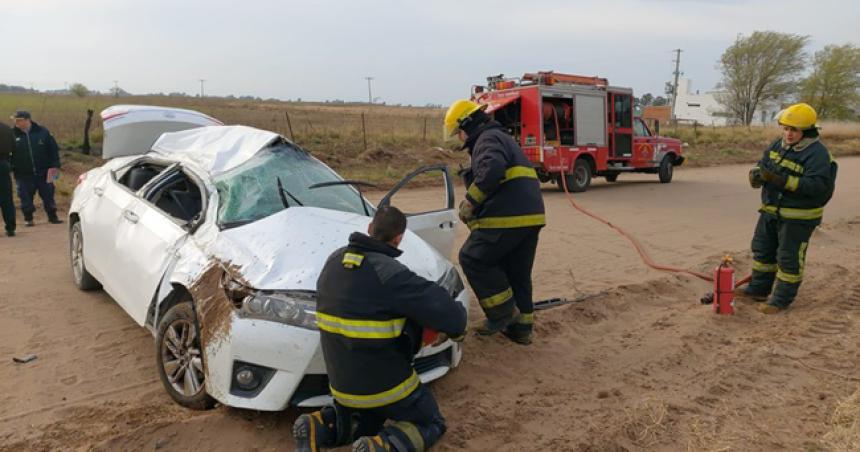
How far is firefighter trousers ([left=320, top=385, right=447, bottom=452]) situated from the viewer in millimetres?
2943

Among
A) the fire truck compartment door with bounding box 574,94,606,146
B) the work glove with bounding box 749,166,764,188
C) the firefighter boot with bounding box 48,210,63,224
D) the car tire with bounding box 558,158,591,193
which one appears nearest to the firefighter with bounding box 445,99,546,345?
the work glove with bounding box 749,166,764,188

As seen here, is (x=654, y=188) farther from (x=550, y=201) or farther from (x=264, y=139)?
(x=264, y=139)

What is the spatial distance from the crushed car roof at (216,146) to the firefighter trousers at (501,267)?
6.04 feet

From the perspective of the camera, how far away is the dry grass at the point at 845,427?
10.6 feet

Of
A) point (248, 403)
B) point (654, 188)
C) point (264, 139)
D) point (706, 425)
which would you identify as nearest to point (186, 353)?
point (248, 403)

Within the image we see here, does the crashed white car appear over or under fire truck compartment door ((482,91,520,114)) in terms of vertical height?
under

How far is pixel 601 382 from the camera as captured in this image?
4.16 m

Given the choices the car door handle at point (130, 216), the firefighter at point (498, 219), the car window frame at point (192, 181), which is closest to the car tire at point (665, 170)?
the firefighter at point (498, 219)

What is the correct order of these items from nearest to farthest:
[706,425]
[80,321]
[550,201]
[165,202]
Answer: [706,425] → [165,202] → [80,321] → [550,201]

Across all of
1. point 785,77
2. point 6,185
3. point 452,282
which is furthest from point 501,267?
point 785,77

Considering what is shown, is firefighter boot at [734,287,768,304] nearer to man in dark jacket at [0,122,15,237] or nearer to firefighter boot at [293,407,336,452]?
firefighter boot at [293,407,336,452]

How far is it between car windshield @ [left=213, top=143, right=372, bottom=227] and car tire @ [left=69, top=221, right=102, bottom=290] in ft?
7.34

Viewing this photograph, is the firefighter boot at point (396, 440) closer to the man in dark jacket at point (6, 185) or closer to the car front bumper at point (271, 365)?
the car front bumper at point (271, 365)

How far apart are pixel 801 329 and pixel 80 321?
5952mm
